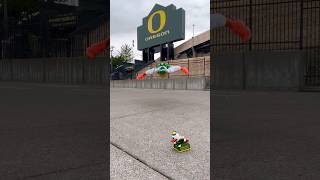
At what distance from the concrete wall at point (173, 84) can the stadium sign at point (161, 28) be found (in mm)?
7983

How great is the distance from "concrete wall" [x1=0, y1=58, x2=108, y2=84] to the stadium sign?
11360 mm

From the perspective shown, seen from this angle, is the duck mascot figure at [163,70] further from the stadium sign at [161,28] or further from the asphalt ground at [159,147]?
the asphalt ground at [159,147]

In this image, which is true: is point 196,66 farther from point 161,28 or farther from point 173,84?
point 161,28

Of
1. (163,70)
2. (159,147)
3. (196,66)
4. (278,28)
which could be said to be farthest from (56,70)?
(159,147)

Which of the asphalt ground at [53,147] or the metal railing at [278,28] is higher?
the metal railing at [278,28]

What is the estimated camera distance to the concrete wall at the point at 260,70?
1502 cm

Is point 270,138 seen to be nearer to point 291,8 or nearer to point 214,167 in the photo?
point 214,167

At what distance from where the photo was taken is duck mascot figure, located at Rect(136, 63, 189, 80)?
2254 cm

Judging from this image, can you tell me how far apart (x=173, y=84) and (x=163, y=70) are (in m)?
4.92

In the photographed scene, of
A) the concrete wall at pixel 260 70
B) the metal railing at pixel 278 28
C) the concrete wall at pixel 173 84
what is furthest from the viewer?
the concrete wall at pixel 173 84

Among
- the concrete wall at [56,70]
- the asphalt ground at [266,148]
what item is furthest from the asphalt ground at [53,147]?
the concrete wall at [56,70]

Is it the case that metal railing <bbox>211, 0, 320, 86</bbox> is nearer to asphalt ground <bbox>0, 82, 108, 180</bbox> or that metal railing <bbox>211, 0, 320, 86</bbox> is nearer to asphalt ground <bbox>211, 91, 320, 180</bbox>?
asphalt ground <bbox>211, 91, 320, 180</bbox>

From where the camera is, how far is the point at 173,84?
19.9 meters

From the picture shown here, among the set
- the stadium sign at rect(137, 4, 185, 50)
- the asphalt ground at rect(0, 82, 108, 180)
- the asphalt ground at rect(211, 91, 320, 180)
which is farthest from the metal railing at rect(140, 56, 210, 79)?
the asphalt ground at rect(0, 82, 108, 180)
